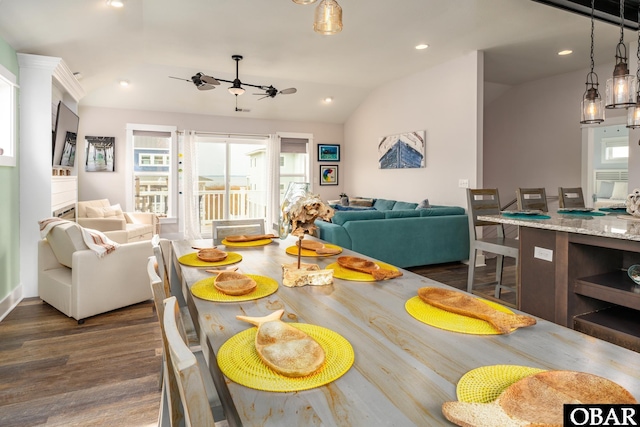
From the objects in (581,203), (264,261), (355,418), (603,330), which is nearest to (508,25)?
(581,203)

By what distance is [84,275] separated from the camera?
9.96 feet

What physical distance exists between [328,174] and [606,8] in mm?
5651

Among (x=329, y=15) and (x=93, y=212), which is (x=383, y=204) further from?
(x=329, y=15)

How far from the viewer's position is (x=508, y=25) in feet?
13.9

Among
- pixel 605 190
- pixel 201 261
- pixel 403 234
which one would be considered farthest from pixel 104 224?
pixel 605 190

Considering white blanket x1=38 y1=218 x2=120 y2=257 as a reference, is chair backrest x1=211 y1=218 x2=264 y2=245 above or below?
above

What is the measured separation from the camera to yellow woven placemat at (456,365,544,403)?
704 mm

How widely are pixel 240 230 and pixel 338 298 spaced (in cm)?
152

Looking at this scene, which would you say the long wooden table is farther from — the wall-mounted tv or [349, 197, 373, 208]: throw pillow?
[349, 197, 373, 208]: throw pillow

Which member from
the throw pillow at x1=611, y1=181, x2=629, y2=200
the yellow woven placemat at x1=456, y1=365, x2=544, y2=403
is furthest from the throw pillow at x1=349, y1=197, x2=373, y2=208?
the yellow woven placemat at x1=456, y1=365, x2=544, y2=403

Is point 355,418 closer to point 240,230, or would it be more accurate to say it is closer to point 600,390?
point 600,390

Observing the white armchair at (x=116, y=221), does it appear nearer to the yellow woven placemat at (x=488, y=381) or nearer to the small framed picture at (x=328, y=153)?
the small framed picture at (x=328, y=153)

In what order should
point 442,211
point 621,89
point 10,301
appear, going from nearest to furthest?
point 621,89 < point 10,301 < point 442,211

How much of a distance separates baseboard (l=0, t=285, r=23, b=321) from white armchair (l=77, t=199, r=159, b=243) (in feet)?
3.58
